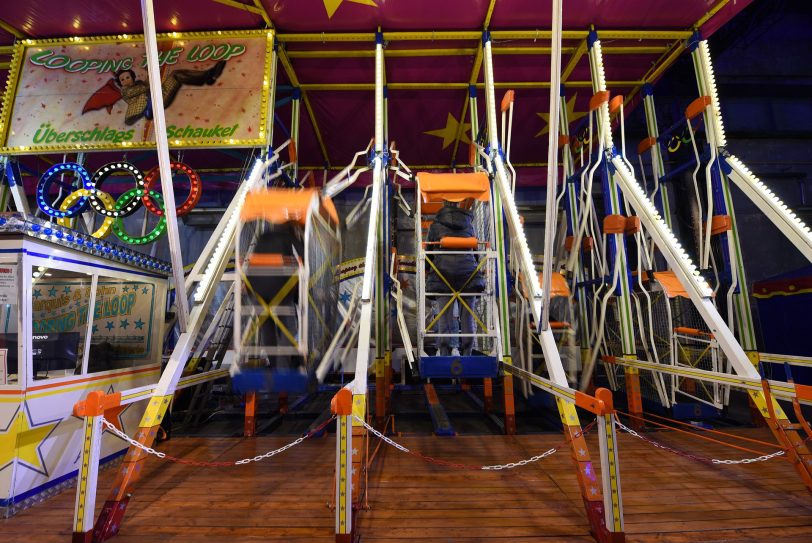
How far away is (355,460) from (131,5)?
6330 millimetres

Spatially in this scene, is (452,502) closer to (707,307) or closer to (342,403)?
(342,403)

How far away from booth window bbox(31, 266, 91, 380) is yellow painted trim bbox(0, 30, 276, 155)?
1.86 metres

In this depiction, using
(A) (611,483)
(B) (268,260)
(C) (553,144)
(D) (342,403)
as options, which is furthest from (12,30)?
(A) (611,483)

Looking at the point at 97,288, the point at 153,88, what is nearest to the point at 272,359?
the point at 153,88

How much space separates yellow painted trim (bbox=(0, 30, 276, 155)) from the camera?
491 centimetres

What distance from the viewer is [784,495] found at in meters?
2.94

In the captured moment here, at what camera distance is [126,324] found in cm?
458

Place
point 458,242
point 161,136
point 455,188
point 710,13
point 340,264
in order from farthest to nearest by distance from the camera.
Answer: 1. point 340,264
2. point 710,13
3. point 455,188
4. point 458,242
5. point 161,136

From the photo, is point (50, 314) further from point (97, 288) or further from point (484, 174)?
point (484, 174)

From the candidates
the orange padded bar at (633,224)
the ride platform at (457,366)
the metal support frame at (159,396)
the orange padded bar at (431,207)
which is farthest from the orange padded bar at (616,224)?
the metal support frame at (159,396)

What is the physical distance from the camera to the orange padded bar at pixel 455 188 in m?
4.46

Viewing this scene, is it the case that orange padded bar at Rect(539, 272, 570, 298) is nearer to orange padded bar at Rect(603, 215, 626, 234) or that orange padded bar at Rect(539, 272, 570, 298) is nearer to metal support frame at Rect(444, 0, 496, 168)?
orange padded bar at Rect(603, 215, 626, 234)

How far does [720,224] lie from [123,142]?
8180mm

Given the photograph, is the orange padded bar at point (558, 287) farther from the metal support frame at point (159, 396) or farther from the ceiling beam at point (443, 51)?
the metal support frame at point (159, 396)
